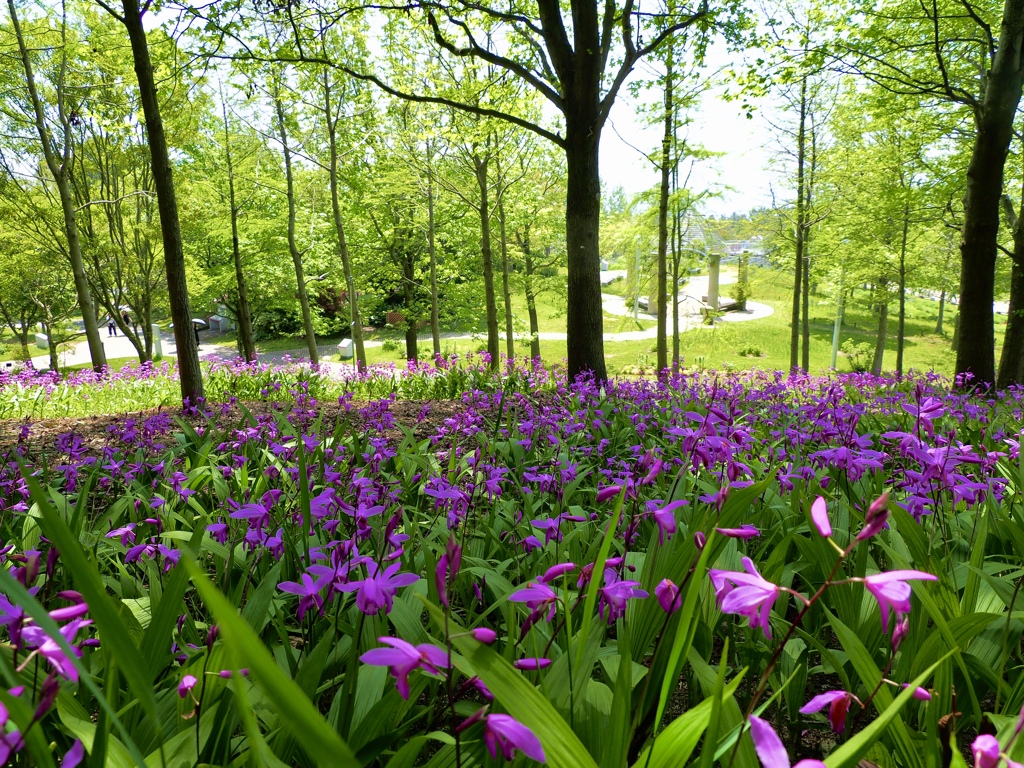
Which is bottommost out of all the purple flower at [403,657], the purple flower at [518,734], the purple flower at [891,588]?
the purple flower at [518,734]

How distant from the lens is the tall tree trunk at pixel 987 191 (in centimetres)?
647

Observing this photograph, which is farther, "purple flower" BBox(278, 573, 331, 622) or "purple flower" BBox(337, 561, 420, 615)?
"purple flower" BBox(278, 573, 331, 622)

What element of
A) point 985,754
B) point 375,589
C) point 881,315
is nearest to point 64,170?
point 375,589

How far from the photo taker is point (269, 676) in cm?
46

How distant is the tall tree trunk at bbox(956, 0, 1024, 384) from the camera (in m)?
6.47

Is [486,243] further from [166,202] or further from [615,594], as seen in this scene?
[615,594]

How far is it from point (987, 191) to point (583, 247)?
486cm

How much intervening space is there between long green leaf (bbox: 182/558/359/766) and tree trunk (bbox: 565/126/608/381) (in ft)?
20.2

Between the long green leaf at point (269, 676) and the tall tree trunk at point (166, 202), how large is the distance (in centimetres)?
575

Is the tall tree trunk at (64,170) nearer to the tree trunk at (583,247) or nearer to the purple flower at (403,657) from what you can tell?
the tree trunk at (583,247)

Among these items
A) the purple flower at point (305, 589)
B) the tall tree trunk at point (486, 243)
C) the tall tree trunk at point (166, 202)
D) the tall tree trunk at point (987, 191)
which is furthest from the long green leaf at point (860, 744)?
the tall tree trunk at point (486, 243)

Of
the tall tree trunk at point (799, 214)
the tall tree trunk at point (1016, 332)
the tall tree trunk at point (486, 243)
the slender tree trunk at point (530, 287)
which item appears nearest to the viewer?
the tall tree trunk at point (1016, 332)

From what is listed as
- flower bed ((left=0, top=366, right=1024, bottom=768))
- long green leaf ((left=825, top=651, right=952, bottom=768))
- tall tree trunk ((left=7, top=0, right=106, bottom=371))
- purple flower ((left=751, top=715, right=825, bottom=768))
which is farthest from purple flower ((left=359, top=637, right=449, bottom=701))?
tall tree trunk ((left=7, top=0, right=106, bottom=371))

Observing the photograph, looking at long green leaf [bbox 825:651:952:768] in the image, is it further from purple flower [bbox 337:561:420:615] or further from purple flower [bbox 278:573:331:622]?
purple flower [bbox 278:573:331:622]
